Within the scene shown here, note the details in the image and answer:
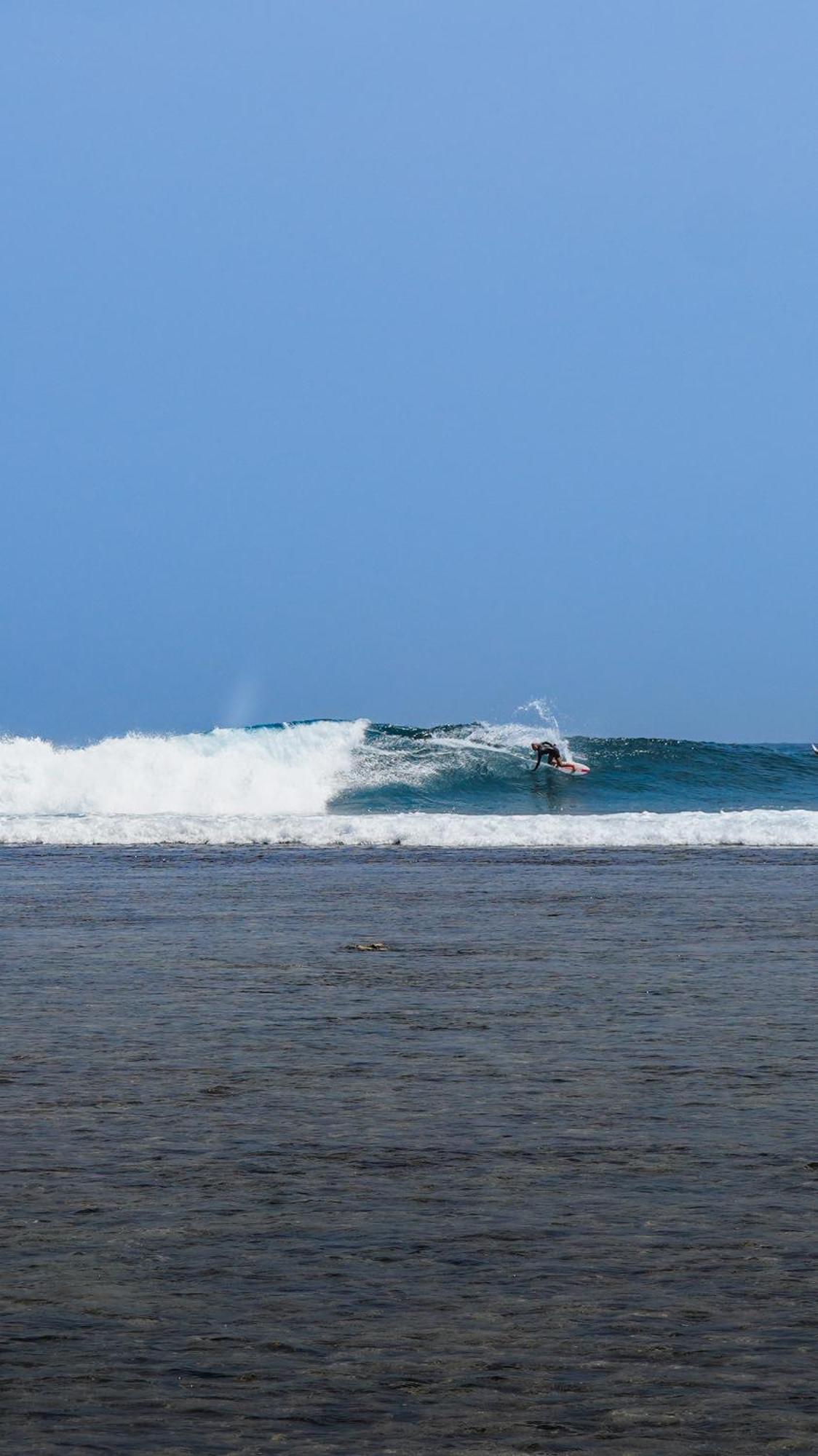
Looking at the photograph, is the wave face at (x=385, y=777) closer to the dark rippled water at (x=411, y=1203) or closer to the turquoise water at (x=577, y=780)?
the turquoise water at (x=577, y=780)

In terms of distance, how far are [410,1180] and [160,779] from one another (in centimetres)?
3224

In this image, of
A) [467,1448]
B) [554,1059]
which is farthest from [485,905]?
[467,1448]

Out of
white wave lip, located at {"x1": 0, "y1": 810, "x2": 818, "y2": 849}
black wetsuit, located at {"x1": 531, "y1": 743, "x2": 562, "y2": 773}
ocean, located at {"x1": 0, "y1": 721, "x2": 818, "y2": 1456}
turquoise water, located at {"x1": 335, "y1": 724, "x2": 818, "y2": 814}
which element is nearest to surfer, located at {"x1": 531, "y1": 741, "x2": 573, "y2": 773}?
black wetsuit, located at {"x1": 531, "y1": 743, "x2": 562, "y2": 773}

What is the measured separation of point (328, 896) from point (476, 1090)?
28.9 ft

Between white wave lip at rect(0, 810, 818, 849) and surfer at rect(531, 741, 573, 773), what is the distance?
11.7 m

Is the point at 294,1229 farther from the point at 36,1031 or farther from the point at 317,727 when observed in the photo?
the point at 317,727

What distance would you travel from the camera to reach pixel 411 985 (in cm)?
896

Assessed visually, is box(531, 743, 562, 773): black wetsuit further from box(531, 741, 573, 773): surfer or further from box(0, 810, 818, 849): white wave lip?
box(0, 810, 818, 849): white wave lip

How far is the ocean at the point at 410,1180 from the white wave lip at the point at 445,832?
9.21m

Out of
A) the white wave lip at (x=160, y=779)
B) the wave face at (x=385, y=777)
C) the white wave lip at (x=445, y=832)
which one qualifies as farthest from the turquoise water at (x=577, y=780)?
the white wave lip at (x=445, y=832)

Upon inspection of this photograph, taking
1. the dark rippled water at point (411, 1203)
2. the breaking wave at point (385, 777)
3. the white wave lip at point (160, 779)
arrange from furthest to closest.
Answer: the white wave lip at point (160, 779) < the breaking wave at point (385, 777) < the dark rippled water at point (411, 1203)

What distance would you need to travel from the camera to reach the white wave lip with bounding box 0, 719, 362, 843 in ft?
116

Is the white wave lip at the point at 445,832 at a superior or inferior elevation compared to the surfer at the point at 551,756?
inferior

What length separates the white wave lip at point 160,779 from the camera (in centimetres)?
3547
